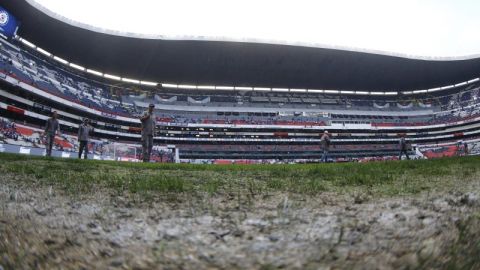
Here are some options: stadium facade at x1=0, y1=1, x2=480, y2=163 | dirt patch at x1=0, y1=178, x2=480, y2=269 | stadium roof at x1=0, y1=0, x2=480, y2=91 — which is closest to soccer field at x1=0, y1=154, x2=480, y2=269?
dirt patch at x1=0, y1=178, x2=480, y2=269

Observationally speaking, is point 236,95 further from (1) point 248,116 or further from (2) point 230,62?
(2) point 230,62

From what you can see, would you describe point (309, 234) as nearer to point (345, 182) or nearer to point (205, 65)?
point (345, 182)

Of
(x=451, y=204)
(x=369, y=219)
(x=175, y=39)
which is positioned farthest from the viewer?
(x=175, y=39)

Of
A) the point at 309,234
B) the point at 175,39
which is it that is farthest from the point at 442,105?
the point at 309,234

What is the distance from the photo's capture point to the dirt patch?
69.4 inches

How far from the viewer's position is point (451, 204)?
2.60 meters

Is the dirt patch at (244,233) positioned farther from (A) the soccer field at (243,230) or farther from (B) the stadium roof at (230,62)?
(B) the stadium roof at (230,62)

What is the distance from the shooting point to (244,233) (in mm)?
2238

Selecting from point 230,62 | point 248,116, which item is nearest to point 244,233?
point 230,62

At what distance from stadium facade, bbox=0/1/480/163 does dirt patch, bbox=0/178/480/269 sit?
41352mm

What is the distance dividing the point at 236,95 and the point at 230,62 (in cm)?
1137

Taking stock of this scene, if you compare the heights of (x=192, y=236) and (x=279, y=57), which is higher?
(x=279, y=57)

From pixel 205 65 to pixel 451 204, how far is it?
188ft

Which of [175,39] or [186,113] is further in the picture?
[186,113]
